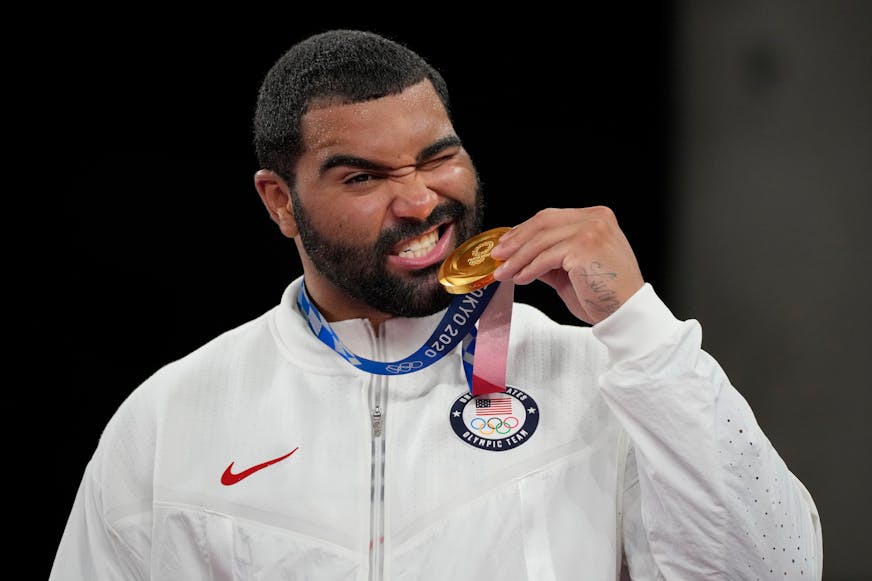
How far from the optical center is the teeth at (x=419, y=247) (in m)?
1.96

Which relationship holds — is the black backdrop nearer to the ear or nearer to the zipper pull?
the ear

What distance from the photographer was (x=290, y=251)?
10.8ft

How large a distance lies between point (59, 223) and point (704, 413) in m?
2.13

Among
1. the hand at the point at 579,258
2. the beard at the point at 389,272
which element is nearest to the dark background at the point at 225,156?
the beard at the point at 389,272

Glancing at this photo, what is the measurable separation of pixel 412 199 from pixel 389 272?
143 millimetres

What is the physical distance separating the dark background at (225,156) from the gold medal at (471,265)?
4.48 feet

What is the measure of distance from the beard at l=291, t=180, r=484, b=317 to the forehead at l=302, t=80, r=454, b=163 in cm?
13

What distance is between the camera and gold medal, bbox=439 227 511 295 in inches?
72.3

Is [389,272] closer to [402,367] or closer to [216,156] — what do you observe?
[402,367]

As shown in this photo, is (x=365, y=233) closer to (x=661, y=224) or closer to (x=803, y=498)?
(x=803, y=498)

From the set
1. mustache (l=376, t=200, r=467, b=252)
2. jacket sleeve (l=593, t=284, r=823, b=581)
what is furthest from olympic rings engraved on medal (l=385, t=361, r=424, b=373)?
jacket sleeve (l=593, t=284, r=823, b=581)

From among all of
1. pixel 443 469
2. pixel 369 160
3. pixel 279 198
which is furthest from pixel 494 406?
pixel 279 198

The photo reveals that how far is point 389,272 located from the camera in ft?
6.43

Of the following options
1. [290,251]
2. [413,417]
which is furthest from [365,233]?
[290,251]
